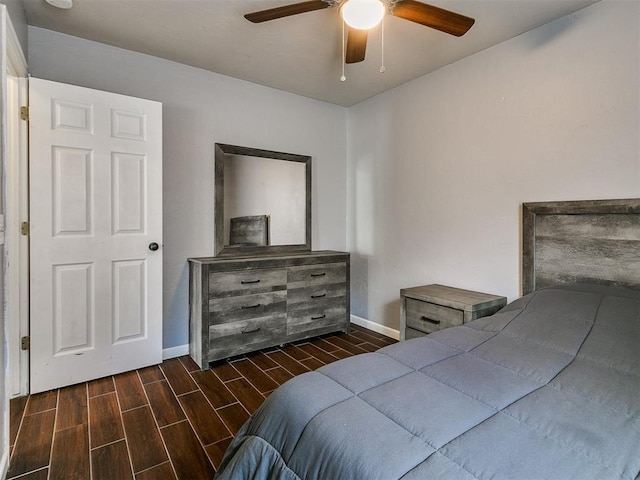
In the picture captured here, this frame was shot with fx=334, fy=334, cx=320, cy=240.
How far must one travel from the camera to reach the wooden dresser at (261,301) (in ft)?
8.64

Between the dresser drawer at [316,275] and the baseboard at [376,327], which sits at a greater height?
the dresser drawer at [316,275]

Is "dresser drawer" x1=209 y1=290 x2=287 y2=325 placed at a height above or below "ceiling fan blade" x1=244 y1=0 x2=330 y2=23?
below

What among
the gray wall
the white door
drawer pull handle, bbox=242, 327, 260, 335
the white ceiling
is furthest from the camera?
drawer pull handle, bbox=242, 327, 260, 335

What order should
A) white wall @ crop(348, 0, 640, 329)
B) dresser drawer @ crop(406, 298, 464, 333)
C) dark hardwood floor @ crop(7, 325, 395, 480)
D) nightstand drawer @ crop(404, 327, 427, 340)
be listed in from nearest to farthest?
dark hardwood floor @ crop(7, 325, 395, 480) < white wall @ crop(348, 0, 640, 329) < dresser drawer @ crop(406, 298, 464, 333) < nightstand drawer @ crop(404, 327, 427, 340)

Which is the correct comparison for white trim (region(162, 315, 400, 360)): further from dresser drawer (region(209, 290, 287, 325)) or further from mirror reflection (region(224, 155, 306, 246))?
mirror reflection (region(224, 155, 306, 246))

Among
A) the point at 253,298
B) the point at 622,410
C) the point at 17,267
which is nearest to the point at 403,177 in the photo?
the point at 253,298

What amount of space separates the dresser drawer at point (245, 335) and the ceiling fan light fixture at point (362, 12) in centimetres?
224

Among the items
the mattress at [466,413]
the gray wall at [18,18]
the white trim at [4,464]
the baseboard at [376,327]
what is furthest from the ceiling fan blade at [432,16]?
the white trim at [4,464]

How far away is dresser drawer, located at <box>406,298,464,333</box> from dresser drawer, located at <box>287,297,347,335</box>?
862mm

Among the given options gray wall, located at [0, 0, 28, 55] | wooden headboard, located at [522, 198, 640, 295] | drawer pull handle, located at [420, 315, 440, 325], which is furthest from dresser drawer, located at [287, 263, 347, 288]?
gray wall, located at [0, 0, 28, 55]

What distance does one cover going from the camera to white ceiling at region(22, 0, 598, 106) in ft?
6.79

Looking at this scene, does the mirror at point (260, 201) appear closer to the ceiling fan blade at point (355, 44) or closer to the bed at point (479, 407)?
the ceiling fan blade at point (355, 44)

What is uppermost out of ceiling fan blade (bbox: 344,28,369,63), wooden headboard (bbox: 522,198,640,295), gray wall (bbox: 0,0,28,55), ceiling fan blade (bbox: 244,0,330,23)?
gray wall (bbox: 0,0,28,55)

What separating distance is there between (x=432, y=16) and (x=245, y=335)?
2.52m
